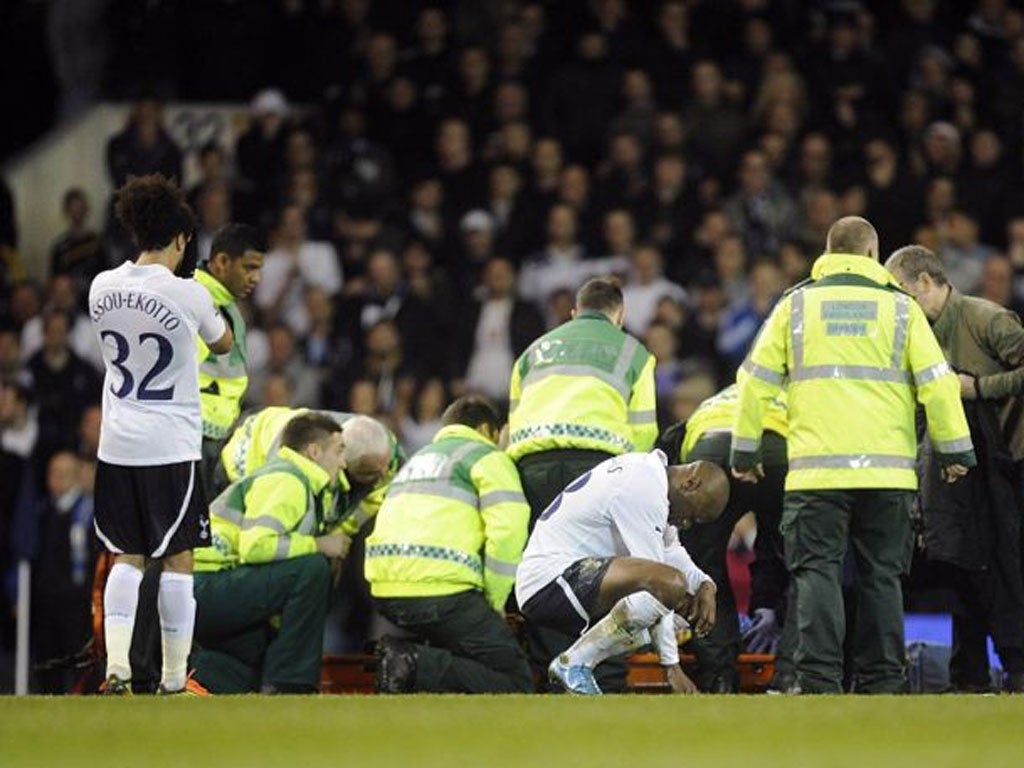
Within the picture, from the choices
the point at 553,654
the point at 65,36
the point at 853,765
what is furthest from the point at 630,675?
the point at 65,36

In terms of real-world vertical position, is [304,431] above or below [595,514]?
above

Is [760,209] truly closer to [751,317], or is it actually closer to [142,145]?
[751,317]

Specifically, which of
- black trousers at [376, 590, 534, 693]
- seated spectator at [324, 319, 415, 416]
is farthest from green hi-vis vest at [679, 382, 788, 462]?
seated spectator at [324, 319, 415, 416]

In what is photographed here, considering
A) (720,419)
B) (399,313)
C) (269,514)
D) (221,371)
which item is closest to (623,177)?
(399,313)

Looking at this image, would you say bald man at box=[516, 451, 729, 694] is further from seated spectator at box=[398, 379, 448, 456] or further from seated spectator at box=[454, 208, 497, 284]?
seated spectator at box=[454, 208, 497, 284]

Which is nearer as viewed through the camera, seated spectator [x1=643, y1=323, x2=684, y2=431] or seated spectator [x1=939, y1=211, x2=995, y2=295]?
seated spectator [x1=643, y1=323, x2=684, y2=431]

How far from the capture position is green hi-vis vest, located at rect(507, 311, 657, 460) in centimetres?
1133

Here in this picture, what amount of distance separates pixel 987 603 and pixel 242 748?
4630 mm

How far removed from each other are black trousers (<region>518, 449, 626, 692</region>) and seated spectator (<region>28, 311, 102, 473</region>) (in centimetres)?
585

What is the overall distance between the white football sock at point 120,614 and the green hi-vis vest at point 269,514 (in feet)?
4.52

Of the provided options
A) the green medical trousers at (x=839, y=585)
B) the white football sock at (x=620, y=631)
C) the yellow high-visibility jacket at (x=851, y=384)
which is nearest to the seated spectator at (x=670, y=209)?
the yellow high-visibility jacket at (x=851, y=384)

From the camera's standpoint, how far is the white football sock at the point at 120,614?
978 cm

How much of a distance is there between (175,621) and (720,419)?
2.99 meters

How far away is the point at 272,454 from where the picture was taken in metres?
11.8
